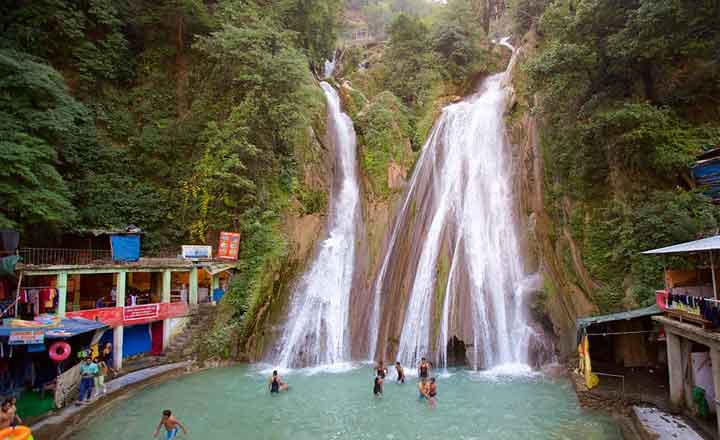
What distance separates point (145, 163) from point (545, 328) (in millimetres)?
24298

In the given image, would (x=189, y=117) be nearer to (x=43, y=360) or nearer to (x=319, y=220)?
(x=319, y=220)

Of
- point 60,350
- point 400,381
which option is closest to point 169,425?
point 60,350

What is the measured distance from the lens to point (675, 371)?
12.0 m

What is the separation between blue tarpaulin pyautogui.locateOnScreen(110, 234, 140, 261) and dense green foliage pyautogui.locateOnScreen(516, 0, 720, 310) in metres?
21.2

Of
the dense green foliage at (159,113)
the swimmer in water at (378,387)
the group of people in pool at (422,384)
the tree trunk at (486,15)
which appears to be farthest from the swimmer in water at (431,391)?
the tree trunk at (486,15)

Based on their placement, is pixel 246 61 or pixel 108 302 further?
pixel 246 61

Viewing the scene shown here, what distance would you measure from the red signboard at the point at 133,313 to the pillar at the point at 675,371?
66.3ft

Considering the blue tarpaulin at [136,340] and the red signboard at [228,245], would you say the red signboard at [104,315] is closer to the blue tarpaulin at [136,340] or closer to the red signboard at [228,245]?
the blue tarpaulin at [136,340]

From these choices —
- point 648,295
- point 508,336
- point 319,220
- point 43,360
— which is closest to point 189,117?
point 319,220

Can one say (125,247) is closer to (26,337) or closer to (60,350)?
(60,350)

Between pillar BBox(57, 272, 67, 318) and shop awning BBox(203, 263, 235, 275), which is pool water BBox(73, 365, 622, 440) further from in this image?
shop awning BBox(203, 263, 235, 275)

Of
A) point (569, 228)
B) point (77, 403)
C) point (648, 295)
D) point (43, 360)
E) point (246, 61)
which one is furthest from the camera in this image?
point (246, 61)

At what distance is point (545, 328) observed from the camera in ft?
56.2

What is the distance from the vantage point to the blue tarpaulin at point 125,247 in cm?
2111
